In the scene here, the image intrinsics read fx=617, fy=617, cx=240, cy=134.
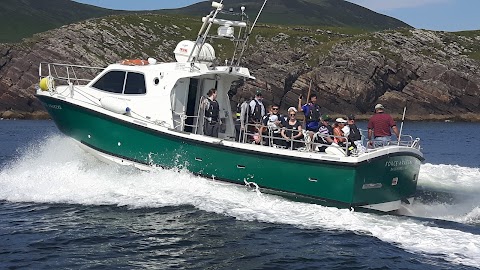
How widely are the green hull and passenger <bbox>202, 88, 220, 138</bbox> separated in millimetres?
876

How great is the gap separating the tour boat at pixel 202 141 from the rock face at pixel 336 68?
47.8 meters

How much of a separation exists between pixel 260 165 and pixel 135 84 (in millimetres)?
4347

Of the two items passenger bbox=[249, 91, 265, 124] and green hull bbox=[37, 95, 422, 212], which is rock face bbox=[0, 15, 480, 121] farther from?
green hull bbox=[37, 95, 422, 212]

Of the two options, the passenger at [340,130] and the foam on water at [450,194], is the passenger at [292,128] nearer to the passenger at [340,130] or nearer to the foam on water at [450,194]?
the passenger at [340,130]

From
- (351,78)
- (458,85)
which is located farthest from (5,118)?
(458,85)

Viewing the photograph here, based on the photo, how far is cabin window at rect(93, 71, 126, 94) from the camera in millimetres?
16578

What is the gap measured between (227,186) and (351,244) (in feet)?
14.3

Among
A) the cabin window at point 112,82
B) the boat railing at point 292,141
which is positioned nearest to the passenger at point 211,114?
the boat railing at point 292,141

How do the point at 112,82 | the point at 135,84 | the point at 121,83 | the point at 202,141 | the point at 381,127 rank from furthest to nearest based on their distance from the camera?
the point at 112,82 → the point at 121,83 → the point at 135,84 → the point at 381,127 → the point at 202,141

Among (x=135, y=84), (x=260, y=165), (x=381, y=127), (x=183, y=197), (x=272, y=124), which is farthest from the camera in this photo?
(x=135, y=84)

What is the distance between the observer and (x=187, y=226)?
12.1m

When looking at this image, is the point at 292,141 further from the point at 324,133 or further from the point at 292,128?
the point at 292,128

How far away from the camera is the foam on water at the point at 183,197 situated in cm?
1137

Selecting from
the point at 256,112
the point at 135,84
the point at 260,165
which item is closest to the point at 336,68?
the point at 256,112
